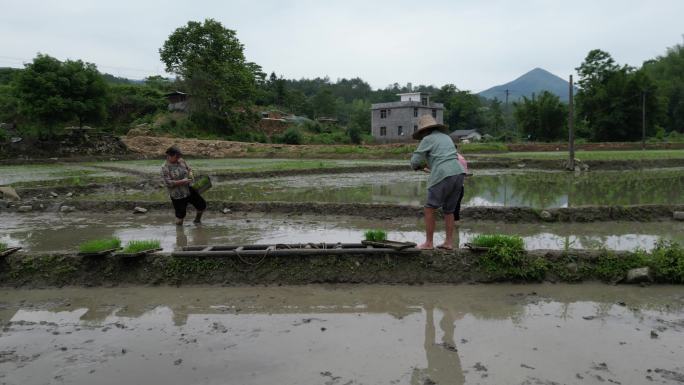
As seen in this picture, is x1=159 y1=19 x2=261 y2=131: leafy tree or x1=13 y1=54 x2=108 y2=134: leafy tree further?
x1=159 y1=19 x2=261 y2=131: leafy tree

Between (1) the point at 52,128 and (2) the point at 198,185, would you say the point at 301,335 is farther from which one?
(1) the point at 52,128

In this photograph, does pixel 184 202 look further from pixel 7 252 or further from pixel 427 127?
pixel 427 127

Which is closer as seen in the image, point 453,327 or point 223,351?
point 223,351

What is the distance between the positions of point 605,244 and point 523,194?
18.4 ft

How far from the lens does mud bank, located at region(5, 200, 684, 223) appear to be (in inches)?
340

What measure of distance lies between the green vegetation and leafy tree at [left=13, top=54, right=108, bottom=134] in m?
29.2

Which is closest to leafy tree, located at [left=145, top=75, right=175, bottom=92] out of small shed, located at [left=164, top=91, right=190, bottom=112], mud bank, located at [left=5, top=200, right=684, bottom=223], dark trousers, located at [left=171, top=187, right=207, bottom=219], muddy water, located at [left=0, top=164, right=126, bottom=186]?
small shed, located at [left=164, top=91, right=190, bottom=112]

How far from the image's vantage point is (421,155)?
5586 millimetres

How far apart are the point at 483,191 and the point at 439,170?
27.7 feet

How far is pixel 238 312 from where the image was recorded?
4.51m

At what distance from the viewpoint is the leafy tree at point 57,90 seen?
27188mm

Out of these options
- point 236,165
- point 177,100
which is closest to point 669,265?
point 236,165

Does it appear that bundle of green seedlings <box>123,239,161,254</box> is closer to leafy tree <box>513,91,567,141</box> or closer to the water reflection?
the water reflection

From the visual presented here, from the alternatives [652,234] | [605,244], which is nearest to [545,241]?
[605,244]
